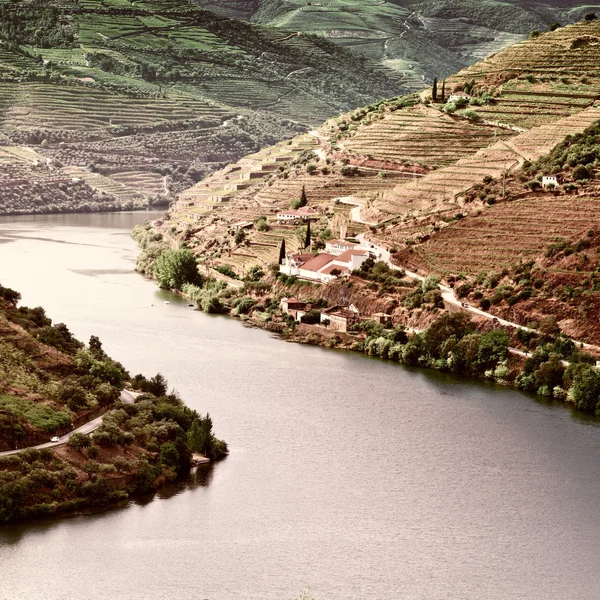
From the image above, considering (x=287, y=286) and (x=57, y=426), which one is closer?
(x=57, y=426)

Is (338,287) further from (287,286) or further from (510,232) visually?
(510,232)

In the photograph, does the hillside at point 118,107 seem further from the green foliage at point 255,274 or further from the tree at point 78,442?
the tree at point 78,442

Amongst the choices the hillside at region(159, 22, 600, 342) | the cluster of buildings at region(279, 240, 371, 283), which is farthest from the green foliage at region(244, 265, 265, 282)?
the cluster of buildings at region(279, 240, 371, 283)

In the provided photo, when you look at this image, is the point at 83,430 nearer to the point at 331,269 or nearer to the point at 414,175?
the point at 331,269

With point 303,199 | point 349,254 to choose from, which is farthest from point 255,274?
point 303,199

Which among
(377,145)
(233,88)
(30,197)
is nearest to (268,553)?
(377,145)

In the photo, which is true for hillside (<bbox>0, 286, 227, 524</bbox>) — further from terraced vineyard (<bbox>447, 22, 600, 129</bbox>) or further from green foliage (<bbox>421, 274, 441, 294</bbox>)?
terraced vineyard (<bbox>447, 22, 600, 129</bbox>)

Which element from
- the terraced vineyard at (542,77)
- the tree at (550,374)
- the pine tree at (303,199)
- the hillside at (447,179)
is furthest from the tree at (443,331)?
the pine tree at (303,199)
